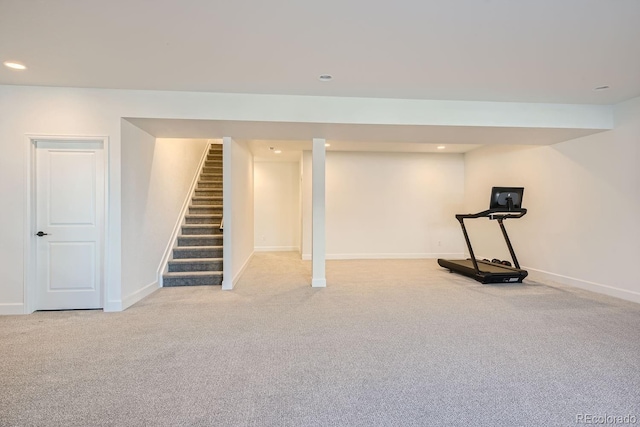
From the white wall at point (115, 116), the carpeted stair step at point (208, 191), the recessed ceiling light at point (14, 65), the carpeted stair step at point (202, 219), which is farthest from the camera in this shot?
the carpeted stair step at point (208, 191)

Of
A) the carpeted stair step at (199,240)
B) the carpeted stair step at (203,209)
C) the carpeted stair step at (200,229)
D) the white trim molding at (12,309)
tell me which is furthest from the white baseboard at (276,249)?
the white trim molding at (12,309)

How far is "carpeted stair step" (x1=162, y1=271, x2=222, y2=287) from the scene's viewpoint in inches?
179

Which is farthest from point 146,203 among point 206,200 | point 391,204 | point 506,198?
point 506,198

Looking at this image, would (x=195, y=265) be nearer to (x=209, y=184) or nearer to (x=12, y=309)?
(x=12, y=309)

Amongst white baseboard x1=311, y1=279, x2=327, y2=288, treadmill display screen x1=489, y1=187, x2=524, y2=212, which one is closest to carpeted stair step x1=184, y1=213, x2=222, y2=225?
white baseboard x1=311, y1=279, x2=327, y2=288

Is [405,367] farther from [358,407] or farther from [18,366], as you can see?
[18,366]

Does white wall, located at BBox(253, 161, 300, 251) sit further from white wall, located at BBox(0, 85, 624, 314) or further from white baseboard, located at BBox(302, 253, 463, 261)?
white wall, located at BBox(0, 85, 624, 314)

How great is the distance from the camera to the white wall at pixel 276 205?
8.06 metres

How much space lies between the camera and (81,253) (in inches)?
135

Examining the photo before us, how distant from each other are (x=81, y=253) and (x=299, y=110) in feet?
9.88

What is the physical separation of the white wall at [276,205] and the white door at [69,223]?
4.67 m

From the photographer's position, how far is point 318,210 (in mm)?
4441

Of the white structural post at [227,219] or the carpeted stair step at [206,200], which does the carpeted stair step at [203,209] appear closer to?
the carpeted stair step at [206,200]

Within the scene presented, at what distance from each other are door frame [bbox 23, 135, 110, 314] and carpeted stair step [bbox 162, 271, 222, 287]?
1.16 meters
